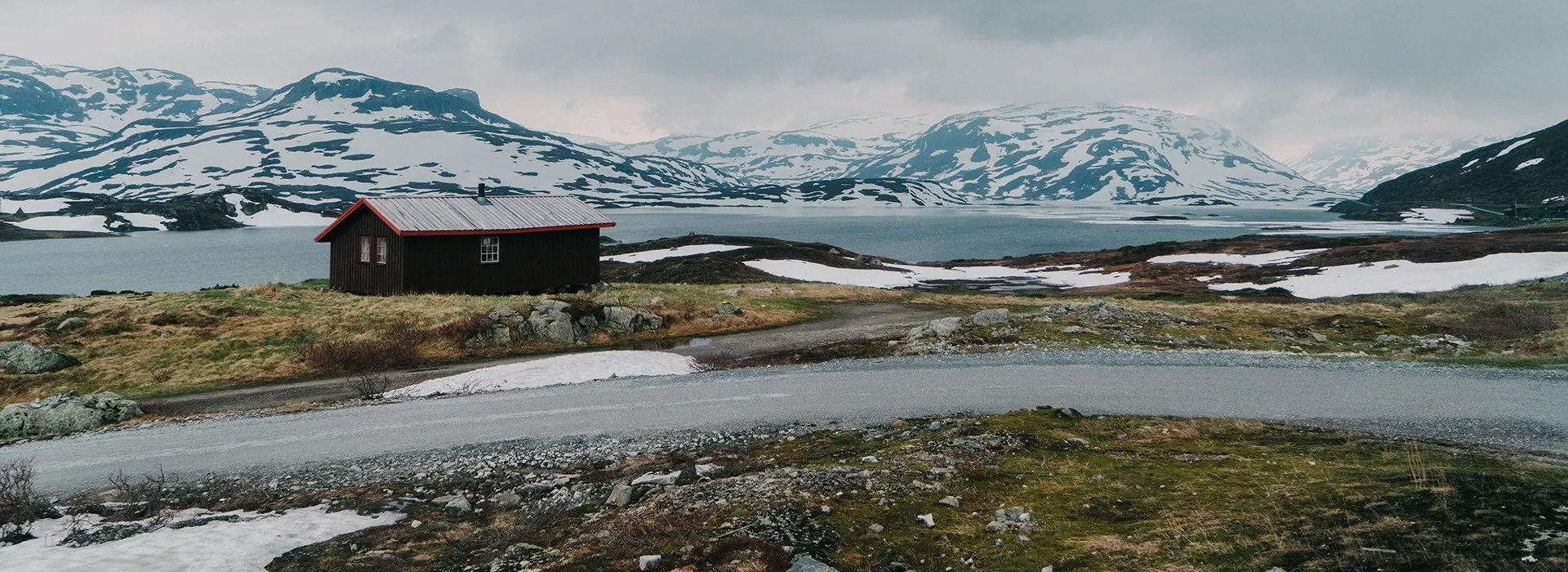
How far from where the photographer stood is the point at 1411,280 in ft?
192

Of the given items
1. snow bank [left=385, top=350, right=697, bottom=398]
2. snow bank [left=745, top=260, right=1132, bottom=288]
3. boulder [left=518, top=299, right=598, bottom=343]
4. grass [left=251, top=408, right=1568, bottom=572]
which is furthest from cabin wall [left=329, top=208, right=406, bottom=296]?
snow bank [left=745, top=260, right=1132, bottom=288]

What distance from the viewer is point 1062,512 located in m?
10.8

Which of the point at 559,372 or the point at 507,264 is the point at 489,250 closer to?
the point at 507,264

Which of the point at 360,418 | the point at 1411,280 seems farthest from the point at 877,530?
the point at 1411,280

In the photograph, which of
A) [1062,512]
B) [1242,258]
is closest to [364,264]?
[1062,512]

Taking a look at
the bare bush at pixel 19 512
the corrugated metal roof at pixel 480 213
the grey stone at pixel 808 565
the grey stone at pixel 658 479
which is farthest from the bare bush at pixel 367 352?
the grey stone at pixel 808 565

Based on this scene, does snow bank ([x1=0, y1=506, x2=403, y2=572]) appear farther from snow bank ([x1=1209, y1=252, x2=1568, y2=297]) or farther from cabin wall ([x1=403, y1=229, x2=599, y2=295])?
snow bank ([x1=1209, y1=252, x2=1568, y2=297])

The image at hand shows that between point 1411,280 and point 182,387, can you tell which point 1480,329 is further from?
point 182,387

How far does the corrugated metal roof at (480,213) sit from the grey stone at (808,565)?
1359 inches

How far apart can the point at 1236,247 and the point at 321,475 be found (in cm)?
10376

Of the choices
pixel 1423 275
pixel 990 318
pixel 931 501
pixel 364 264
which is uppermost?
pixel 1423 275

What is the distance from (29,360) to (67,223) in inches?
7369

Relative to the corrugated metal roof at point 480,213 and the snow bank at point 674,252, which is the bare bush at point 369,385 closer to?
the corrugated metal roof at point 480,213

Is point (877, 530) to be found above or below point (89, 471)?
above
